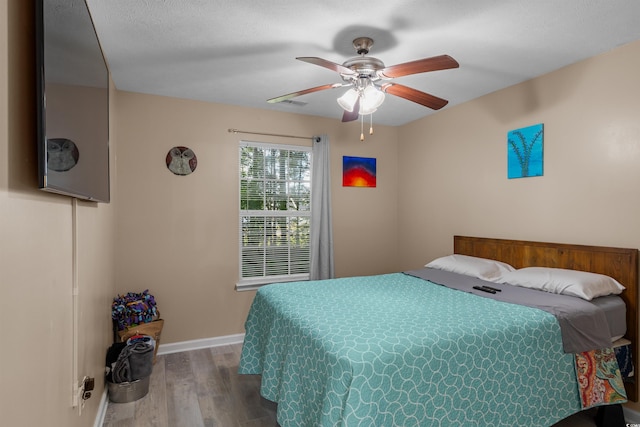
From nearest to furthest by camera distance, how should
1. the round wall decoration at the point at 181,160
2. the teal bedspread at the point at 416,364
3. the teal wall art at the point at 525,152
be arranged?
1. the teal bedspread at the point at 416,364
2. the teal wall art at the point at 525,152
3. the round wall decoration at the point at 181,160

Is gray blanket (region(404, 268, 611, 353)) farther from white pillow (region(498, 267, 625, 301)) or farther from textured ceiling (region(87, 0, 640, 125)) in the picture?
textured ceiling (region(87, 0, 640, 125))

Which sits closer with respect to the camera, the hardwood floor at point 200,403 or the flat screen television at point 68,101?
the flat screen television at point 68,101

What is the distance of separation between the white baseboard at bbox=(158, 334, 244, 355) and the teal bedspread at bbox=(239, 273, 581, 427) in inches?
61.4

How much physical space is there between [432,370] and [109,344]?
262cm

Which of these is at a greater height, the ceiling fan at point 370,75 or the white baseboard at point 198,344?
the ceiling fan at point 370,75

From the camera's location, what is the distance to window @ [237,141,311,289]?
3891 mm

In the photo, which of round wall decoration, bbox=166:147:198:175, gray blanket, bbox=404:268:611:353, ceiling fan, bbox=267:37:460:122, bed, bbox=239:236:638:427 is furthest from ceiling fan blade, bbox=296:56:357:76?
round wall decoration, bbox=166:147:198:175

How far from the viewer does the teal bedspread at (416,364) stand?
5.06ft

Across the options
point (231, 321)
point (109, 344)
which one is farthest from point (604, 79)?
point (109, 344)

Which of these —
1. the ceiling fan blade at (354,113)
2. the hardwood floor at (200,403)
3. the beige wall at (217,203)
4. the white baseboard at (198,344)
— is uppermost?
the ceiling fan blade at (354,113)

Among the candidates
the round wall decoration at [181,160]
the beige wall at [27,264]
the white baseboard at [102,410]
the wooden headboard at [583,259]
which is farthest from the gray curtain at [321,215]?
the beige wall at [27,264]

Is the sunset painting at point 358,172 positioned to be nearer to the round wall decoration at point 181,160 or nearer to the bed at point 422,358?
the round wall decoration at point 181,160

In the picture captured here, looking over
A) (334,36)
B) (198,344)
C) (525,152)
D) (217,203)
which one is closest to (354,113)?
(334,36)

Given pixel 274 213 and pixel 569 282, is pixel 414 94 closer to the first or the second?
pixel 569 282
